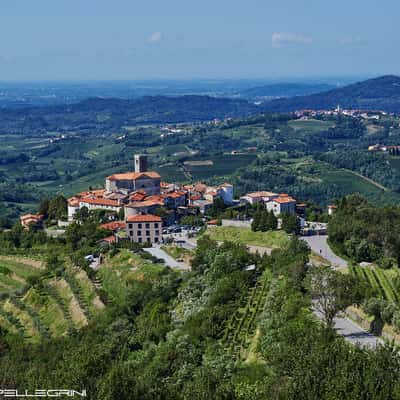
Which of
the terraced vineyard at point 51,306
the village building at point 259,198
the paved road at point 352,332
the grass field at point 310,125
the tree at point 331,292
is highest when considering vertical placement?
the tree at point 331,292

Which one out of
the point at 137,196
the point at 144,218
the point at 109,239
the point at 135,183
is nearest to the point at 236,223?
the point at 144,218

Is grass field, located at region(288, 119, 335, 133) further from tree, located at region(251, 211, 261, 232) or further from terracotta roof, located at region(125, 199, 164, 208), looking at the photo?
tree, located at region(251, 211, 261, 232)

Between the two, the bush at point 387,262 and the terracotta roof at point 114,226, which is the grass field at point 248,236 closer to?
the terracotta roof at point 114,226

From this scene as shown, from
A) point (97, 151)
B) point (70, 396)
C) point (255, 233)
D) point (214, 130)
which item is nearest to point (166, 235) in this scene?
point (255, 233)

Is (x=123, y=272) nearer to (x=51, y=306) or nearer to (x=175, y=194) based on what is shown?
(x=51, y=306)

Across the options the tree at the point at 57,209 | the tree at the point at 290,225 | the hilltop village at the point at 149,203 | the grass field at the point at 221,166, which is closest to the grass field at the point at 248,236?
the tree at the point at 290,225

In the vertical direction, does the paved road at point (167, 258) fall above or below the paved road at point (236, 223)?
below

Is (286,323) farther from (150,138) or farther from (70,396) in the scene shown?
(150,138)
